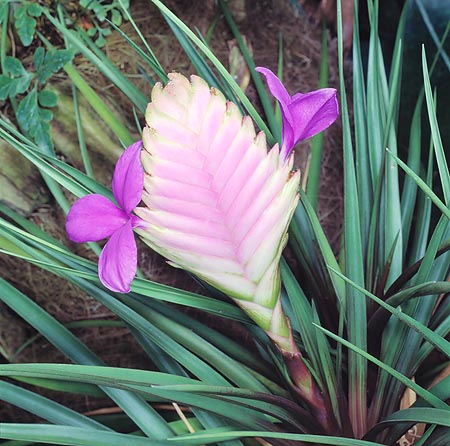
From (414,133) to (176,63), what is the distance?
0.45m

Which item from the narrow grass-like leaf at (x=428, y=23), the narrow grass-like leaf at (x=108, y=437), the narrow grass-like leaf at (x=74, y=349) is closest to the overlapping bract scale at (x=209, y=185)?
the narrow grass-like leaf at (x=108, y=437)

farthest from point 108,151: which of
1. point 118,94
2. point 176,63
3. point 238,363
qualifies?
point 238,363

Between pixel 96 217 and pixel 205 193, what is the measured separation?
0.40ft

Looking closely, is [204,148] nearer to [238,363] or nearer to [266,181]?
[266,181]

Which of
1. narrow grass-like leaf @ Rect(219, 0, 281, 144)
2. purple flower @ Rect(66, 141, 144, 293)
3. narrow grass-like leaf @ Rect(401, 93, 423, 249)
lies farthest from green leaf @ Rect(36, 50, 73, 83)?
narrow grass-like leaf @ Rect(401, 93, 423, 249)

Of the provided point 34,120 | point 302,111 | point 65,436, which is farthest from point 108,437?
point 34,120

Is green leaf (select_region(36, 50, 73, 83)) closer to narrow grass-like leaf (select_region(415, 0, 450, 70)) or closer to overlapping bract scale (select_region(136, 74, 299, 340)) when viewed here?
overlapping bract scale (select_region(136, 74, 299, 340))

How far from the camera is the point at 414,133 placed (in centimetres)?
93

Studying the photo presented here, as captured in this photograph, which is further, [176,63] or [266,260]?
[176,63]

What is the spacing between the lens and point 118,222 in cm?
54

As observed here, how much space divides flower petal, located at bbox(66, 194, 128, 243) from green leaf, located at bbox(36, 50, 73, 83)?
1.46 ft

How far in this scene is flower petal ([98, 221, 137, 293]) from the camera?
1.66 ft

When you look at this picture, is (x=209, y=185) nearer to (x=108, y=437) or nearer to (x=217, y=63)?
(x=217, y=63)

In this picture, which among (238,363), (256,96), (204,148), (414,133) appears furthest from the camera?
(256,96)
